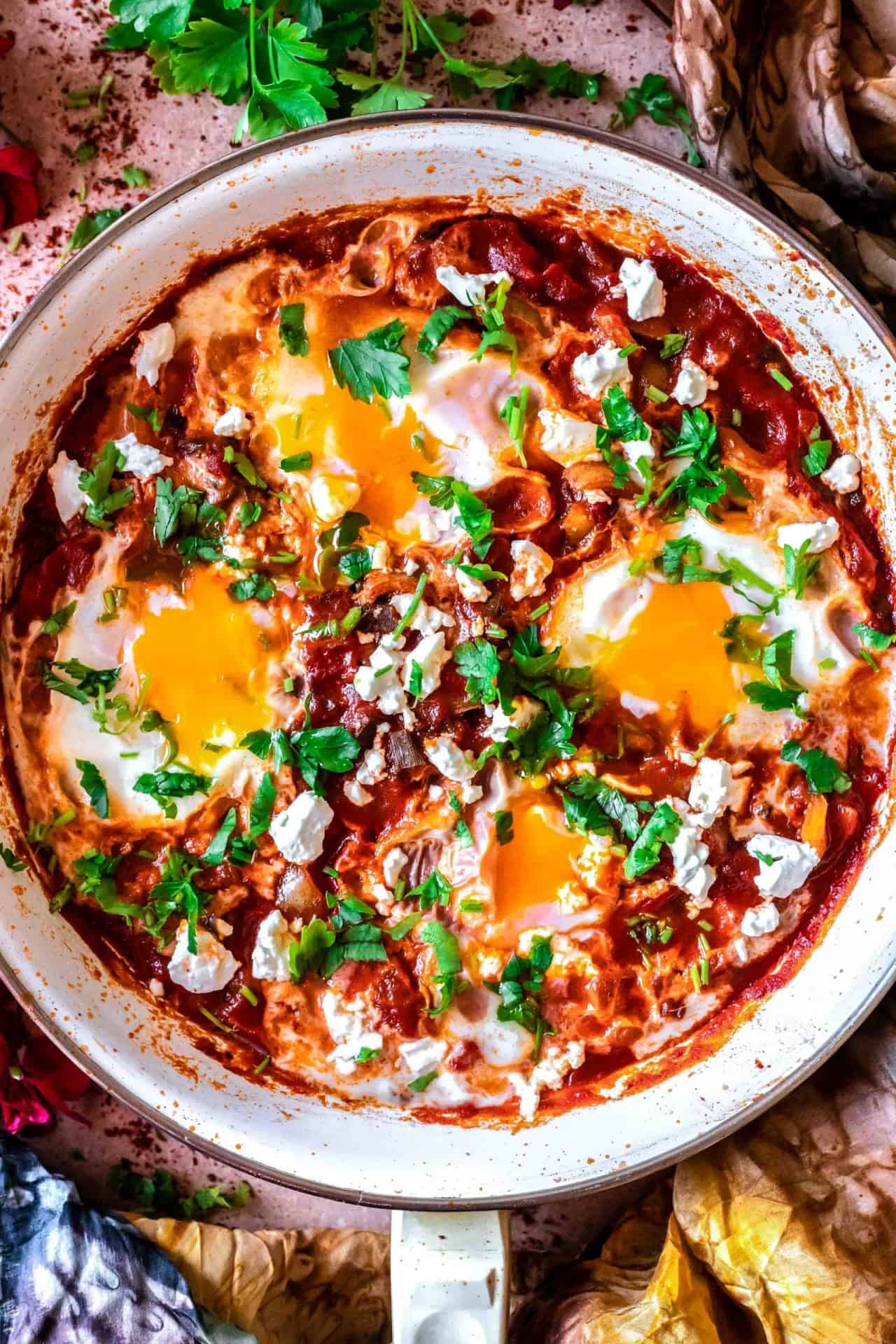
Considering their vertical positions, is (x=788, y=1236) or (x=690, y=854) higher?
(x=690, y=854)

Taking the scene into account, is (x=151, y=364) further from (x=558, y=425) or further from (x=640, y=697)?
(x=640, y=697)

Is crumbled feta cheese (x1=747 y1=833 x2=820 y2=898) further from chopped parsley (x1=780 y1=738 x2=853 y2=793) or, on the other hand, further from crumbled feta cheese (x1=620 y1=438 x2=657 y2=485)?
crumbled feta cheese (x1=620 y1=438 x2=657 y2=485)

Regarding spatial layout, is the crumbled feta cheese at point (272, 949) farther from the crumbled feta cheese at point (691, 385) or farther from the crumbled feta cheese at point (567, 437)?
the crumbled feta cheese at point (691, 385)

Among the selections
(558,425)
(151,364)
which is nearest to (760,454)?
(558,425)

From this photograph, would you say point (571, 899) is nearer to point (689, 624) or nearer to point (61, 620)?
point (689, 624)

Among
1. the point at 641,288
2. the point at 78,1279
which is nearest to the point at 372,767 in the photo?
the point at 641,288

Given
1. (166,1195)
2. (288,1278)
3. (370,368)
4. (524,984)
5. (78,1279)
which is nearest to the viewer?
(370,368)
